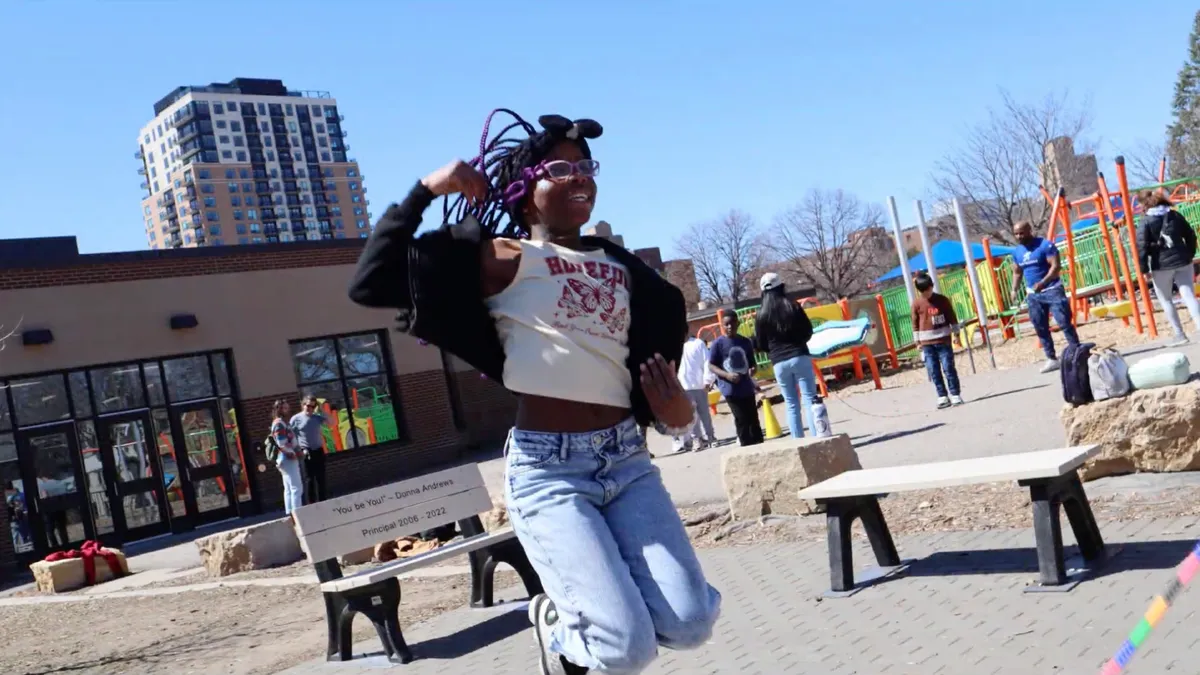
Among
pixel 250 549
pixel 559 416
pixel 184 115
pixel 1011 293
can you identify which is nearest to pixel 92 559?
pixel 250 549

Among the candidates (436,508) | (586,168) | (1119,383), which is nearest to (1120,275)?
(1119,383)

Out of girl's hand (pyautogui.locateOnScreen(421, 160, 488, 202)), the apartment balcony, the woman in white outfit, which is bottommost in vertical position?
the woman in white outfit

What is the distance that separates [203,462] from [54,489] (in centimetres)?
286

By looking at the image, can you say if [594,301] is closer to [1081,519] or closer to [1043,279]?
[1081,519]

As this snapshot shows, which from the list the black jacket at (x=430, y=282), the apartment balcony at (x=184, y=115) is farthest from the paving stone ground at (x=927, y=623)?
the apartment balcony at (x=184, y=115)

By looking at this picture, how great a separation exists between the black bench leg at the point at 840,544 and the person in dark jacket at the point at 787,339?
19.2 ft

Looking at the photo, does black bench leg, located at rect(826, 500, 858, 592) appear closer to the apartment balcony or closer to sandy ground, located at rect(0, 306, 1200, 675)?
sandy ground, located at rect(0, 306, 1200, 675)

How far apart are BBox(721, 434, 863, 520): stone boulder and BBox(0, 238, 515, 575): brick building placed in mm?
16038

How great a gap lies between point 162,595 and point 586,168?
10752mm

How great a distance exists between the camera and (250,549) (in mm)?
13477

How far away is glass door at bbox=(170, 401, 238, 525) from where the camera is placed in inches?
912

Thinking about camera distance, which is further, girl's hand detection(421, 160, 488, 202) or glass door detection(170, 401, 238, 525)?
glass door detection(170, 401, 238, 525)

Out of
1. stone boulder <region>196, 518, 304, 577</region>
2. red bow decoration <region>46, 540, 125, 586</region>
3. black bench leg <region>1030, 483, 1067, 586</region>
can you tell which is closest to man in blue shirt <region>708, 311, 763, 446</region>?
stone boulder <region>196, 518, 304, 577</region>

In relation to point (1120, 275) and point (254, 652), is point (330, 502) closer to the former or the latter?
point (254, 652)
